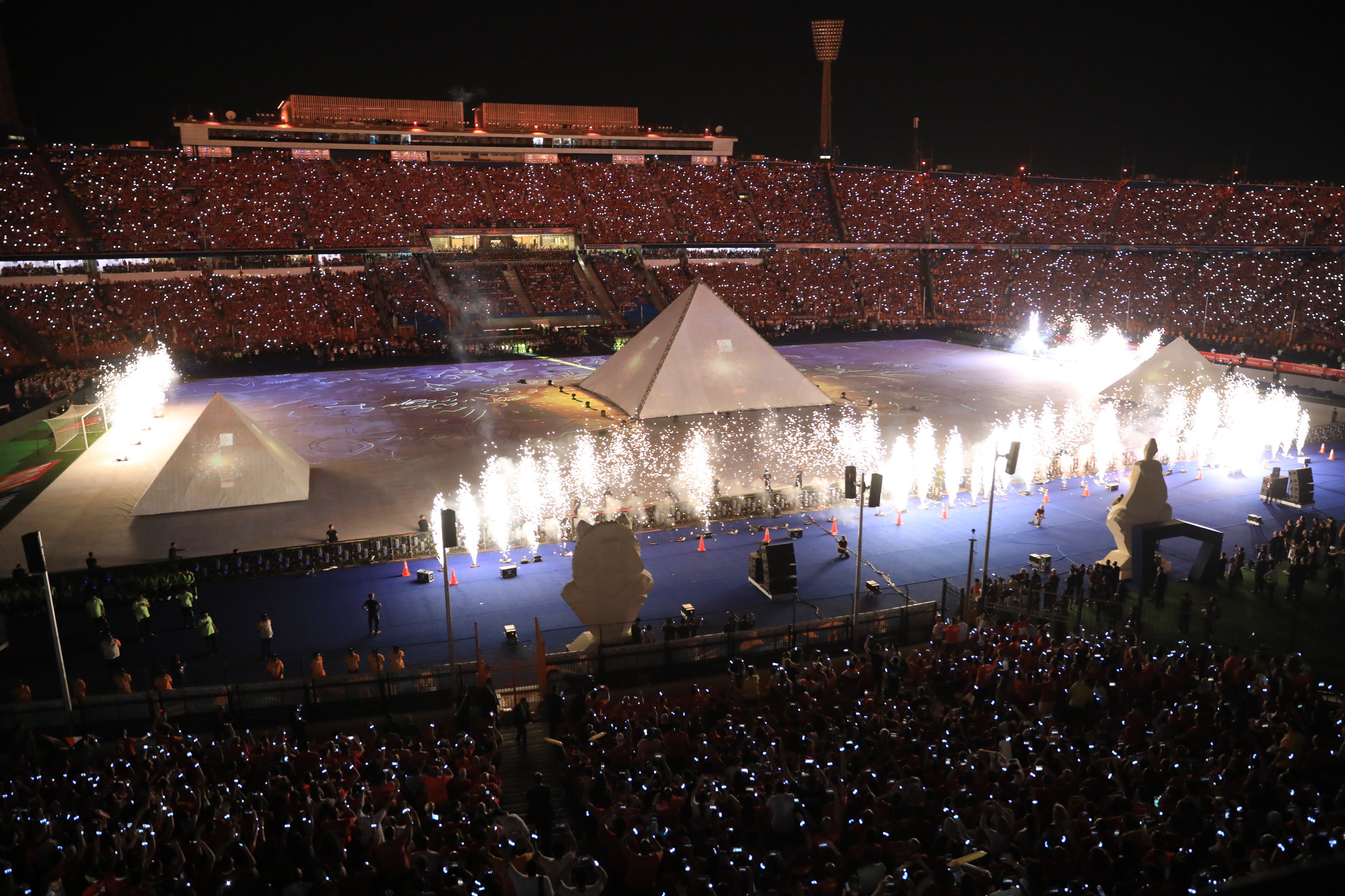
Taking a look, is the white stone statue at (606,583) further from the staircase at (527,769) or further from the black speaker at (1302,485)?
the black speaker at (1302,485)

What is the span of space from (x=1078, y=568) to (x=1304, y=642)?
3644 mm

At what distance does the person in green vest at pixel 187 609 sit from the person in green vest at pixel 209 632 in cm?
63

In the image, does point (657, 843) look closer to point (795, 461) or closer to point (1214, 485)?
point (795, 461)

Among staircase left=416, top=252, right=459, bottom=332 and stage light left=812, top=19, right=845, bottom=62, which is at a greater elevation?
stage light left=812, top=19, right=845, bottom=62

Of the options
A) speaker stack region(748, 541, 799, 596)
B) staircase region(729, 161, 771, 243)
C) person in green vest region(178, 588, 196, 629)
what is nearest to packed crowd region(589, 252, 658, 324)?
staircase region(729, 161, 771, 243)

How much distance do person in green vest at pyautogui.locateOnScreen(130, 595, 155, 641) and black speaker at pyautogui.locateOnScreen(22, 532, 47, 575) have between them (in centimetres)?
411

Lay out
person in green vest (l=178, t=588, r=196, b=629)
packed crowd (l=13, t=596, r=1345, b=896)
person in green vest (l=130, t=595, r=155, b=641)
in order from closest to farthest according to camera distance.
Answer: packed crowd (l=13, t=596, r=1345, b=896) < person in green vest (l=130, t=595, r=155, b=641) < person in green vest (l=178, t=588, r=196, b=629)

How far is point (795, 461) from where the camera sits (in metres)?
26.7

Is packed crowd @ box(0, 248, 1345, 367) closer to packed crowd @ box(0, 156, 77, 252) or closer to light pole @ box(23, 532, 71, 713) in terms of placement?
packed crowd @ box(0, 156, 77, 252)

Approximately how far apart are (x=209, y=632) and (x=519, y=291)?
44925mm

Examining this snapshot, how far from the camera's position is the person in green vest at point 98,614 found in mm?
15305

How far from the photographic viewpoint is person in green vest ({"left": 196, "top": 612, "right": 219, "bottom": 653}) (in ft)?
48.5

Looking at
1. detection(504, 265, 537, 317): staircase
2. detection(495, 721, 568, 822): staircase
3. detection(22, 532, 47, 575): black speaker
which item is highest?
detection(504, 265, 537, 317): staircase

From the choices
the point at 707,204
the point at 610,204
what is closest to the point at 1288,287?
the point at 707,204
